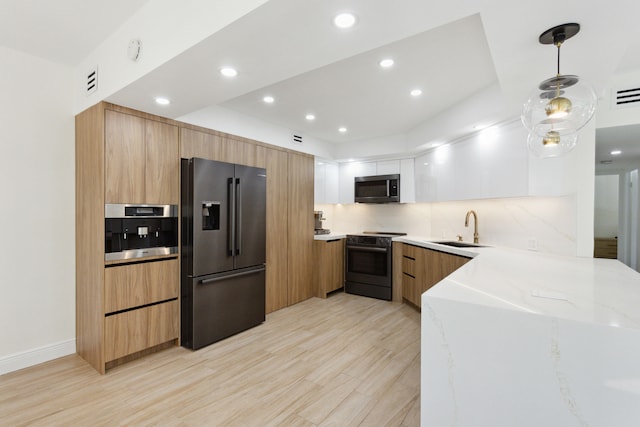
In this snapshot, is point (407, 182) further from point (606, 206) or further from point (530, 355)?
point (606, 206)

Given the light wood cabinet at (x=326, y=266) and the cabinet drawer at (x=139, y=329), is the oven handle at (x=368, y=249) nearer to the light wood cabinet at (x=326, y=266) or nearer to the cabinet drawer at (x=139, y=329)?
the light wood cabinet at (x=326, y=266)

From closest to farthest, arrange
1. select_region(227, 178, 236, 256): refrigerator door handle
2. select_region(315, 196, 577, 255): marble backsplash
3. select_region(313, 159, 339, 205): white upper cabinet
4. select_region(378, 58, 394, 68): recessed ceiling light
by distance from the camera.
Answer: select_region(378, 58, 394, 68): recessed ceiling light → select_region(315, 196, 577, 255): marble backsplash → select_region(227, 178, 236, 256): refrigerator door handle → select_region(313, 159, 339, 205): white upper cabinet

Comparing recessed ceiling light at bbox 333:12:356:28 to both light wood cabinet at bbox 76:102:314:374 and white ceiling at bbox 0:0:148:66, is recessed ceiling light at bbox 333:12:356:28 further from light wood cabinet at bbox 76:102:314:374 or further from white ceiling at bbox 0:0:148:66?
light wood cabinet at bbox 76:102:314:374

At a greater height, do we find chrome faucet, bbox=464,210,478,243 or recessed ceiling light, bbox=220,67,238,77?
recessed ceiling light, bbox=220,67,238,77

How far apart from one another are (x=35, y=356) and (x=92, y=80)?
2.52 metres

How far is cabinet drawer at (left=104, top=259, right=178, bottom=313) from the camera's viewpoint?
2.51 metres

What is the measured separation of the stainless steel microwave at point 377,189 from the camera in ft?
15.9

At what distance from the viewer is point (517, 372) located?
113 cm

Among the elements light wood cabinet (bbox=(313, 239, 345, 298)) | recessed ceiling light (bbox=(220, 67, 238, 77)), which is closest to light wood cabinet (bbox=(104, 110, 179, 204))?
recessed ceiling light (bbox=(220, 67, 238, 77))

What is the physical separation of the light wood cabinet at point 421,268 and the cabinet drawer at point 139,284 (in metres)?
2.93

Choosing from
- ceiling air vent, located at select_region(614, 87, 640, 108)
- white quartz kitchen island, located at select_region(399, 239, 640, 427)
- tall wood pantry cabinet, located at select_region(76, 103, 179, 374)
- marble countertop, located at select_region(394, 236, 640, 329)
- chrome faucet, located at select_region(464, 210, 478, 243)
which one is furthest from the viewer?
chrome faucet, located at select_region(464, 210, 478, 243)

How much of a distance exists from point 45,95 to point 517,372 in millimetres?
4052

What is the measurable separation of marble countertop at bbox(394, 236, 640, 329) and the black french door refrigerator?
88.7 inches

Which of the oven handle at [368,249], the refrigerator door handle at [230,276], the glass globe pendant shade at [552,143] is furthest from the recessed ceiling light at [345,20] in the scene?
the oven handle at [368,249]
